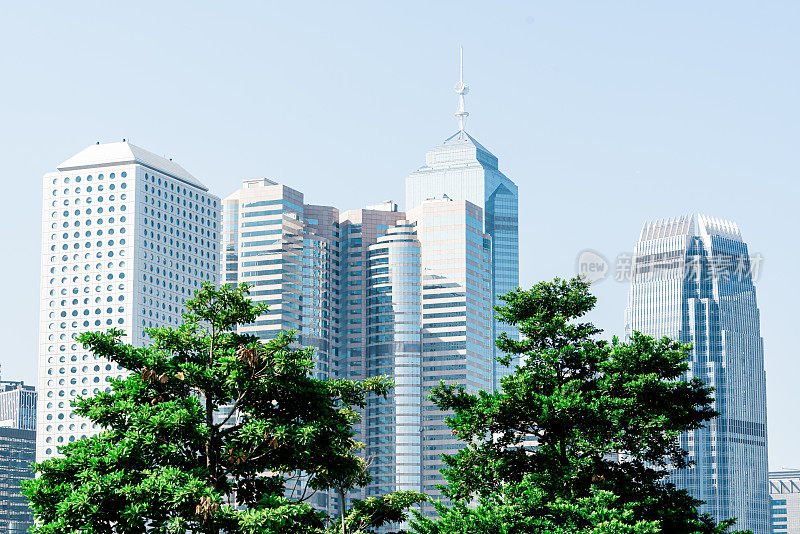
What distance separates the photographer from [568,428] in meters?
52.1

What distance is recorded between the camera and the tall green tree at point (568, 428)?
4969cm

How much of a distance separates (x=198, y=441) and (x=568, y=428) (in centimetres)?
1865

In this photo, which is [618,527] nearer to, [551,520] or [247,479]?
[551,520]

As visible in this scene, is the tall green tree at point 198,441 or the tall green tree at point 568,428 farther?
the tall green tree at point 568,428

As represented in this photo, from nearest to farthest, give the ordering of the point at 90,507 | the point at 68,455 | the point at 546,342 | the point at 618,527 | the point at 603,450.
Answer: the point at 90,507 < the point at 68,455 < the point at 618,527 < the point at 603,450 < the point at 546,342

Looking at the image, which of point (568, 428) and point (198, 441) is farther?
point (568, 428)

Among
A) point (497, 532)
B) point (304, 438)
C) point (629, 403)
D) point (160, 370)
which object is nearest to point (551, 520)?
point (497, 532)

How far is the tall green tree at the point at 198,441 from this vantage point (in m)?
38.7

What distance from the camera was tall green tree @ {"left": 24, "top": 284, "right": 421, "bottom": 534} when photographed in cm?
3866

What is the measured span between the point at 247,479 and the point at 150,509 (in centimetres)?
464

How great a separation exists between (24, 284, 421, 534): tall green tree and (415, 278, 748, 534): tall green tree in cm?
986

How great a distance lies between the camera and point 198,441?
4022 cm

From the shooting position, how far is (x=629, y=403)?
5178 centimetres

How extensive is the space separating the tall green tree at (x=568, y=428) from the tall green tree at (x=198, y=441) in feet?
32.4
